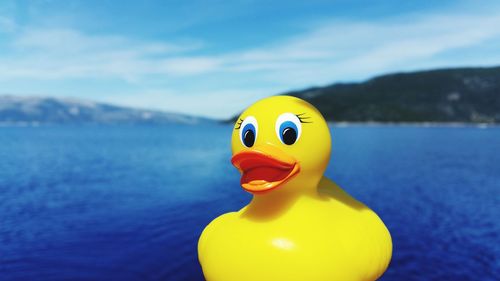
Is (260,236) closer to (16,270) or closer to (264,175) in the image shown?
(264,175)

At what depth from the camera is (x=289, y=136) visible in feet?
20.7

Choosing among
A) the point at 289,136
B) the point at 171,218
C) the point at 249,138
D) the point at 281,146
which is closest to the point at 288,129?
the point at 289,136

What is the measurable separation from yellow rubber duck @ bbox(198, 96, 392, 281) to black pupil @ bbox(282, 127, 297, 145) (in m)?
0.02

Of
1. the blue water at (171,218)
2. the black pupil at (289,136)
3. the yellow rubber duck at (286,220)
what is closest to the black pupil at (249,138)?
the yellow rubber duck at (286,220)

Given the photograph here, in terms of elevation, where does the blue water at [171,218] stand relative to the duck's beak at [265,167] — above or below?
below

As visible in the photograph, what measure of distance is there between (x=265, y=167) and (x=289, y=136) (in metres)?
0.67

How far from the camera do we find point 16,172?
3409cm

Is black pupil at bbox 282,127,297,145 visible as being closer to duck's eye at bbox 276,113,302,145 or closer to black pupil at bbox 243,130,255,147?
duck's eye at bbox 276,113,302,145

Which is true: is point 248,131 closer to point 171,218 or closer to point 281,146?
point 281,146

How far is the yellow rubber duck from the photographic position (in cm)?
608

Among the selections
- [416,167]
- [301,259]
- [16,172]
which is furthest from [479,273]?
[16,172]

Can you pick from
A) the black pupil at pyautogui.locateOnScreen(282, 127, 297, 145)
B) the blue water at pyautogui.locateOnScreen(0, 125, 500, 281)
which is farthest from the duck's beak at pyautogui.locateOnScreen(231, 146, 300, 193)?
the blue water at pyautogui.locateOnScreen(0, 125, 500, 281)

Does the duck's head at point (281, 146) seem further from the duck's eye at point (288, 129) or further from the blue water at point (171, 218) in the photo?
the blue water at point (171, 218)

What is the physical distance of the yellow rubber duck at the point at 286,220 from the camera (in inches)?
239
